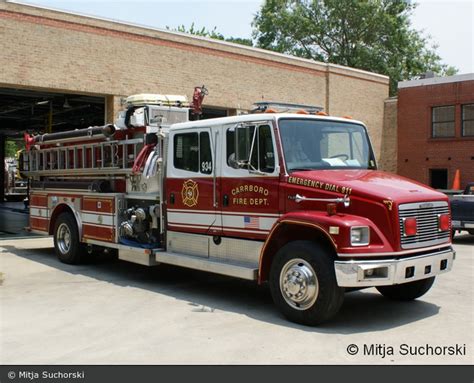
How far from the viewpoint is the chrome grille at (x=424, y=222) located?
641cm

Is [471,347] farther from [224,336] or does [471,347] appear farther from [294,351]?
[224,336]

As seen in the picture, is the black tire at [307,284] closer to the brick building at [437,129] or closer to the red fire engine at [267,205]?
the red fire engine at [267,205]

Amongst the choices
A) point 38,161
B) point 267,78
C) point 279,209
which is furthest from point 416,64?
point 279,209

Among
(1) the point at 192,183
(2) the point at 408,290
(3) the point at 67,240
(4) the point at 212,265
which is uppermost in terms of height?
(1) the point at 192,183

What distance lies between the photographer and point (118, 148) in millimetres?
9828

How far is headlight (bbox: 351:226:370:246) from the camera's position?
20.3 ft

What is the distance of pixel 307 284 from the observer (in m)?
6.41

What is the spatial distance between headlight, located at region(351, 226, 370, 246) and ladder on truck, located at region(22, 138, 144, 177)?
4304mm

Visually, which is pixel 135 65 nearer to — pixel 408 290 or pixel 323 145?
pixel 323 145

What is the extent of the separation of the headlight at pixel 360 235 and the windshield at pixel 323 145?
119 centimetres

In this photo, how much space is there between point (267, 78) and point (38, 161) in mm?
11344

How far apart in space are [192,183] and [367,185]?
8.86ft

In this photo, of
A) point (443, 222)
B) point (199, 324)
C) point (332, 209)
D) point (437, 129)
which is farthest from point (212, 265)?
point (437, 129)

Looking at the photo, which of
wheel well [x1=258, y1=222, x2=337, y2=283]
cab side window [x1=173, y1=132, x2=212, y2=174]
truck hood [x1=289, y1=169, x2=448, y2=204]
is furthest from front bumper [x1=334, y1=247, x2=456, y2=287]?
cab side window [x1=173, y1=132, x2=212, y2=174]
